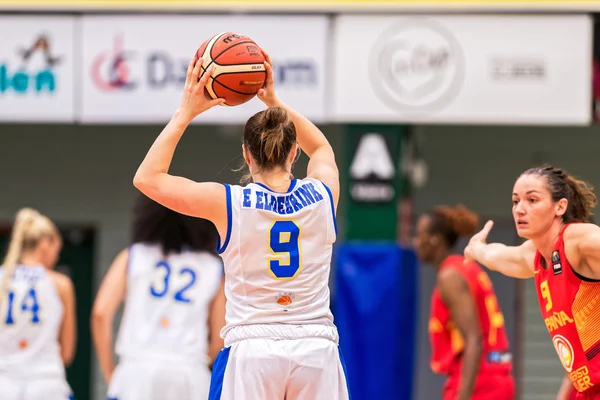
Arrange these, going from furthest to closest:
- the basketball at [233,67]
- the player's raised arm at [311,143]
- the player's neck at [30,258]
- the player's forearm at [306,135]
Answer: the player's neck at [30,258] → the player's forearm at [306,135] → the player's raised arm at [311,143] → the basketball at [233,67]

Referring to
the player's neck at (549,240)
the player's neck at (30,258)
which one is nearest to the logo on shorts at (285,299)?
the player's neck at (549,240)

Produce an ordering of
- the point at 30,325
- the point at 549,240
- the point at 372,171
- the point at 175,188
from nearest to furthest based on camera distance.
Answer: the point at 175,188
the point at 549,240
the point at 30,325
the point at 372,171

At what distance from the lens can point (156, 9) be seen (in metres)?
8.73

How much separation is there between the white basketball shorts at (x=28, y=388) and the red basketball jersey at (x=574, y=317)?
10.4 ft

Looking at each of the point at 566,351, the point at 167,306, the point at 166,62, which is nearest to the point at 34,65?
the point at 166,62

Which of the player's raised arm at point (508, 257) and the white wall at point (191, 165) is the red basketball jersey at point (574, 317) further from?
the white wall at point (191, 165)

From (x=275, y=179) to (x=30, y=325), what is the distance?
2.86 metres

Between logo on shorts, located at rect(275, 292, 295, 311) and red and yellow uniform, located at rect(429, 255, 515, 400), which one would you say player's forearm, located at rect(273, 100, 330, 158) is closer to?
logo on shorts, located at rect(275, 292, 295, 311)

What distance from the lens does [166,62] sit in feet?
28.5

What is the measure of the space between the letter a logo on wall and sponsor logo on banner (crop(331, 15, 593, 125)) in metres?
0.21

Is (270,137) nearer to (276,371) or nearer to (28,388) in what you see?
(276,371)

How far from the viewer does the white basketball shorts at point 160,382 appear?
5.79 meters

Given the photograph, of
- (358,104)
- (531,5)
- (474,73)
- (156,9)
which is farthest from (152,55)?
(531,5)

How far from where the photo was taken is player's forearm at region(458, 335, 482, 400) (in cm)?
652
